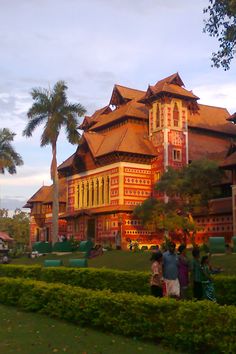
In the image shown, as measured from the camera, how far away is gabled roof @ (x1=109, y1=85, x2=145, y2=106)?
154 feet

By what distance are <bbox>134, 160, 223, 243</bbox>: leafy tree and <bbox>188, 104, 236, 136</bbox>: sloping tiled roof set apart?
11.7 metres

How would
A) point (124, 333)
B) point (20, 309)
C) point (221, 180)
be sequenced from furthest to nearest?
point (221, 180), point (20, 309), point (124, 333)

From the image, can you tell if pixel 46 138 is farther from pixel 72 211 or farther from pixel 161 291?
pixel 161 291

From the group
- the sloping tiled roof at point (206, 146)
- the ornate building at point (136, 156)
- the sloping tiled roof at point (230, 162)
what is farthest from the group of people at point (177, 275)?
the sloping tiled roof at point (206, 146)

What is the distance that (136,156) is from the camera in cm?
4059

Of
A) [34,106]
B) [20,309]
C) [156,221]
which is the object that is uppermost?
[34,106]

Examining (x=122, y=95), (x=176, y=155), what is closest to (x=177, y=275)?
(x=176, y=155)

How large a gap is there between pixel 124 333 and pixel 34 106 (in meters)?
32.1

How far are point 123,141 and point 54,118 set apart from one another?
240 inches

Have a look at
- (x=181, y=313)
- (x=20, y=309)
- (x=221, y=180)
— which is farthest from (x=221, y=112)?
(x=181, y=313)

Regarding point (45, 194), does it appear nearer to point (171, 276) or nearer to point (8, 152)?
point (8, 152)

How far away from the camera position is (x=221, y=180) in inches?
1329

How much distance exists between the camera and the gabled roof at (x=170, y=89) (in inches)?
1614

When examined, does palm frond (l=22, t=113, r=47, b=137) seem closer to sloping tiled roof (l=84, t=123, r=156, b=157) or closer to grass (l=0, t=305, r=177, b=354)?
sloping tiled roof (l=84, t=123, r=156, b=157)
